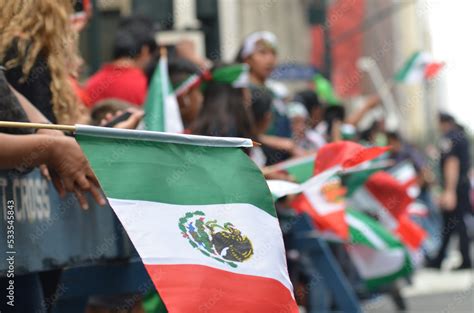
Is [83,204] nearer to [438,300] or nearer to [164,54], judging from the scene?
[164,54]

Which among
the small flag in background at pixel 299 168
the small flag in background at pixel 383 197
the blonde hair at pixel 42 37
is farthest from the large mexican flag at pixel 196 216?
the small flag in background at pixel 383 197

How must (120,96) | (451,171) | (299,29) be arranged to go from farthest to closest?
(299,29) < (451,171) < (120,96)

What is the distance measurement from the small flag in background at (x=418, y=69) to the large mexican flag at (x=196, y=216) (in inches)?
689

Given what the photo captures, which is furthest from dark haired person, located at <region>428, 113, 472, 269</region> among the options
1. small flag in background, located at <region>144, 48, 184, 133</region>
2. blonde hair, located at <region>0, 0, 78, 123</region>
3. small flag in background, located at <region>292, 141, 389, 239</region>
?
blonde hair, located at <region>0, 0, 78, 123</region>

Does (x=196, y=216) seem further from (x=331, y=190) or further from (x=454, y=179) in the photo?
(x=454, y=179)

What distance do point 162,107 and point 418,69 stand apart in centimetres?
1481

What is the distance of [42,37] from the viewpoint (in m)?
4.62

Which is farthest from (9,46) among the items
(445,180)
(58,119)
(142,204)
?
(445,180)

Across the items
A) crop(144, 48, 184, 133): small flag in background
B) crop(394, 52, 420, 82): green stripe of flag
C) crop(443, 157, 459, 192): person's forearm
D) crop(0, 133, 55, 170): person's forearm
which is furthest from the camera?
crop(394, 52, 420, 82): green stripe of flag

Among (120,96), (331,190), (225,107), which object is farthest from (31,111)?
(331,190)

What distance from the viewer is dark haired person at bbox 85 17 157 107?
772 centimetres

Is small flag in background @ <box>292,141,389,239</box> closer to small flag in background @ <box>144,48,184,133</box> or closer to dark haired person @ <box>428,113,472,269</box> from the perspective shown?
small flag in background @ <box>144,48,184,133</box>

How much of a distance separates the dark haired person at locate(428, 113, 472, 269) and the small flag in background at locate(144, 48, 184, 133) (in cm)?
1086

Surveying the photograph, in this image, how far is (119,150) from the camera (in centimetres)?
379
